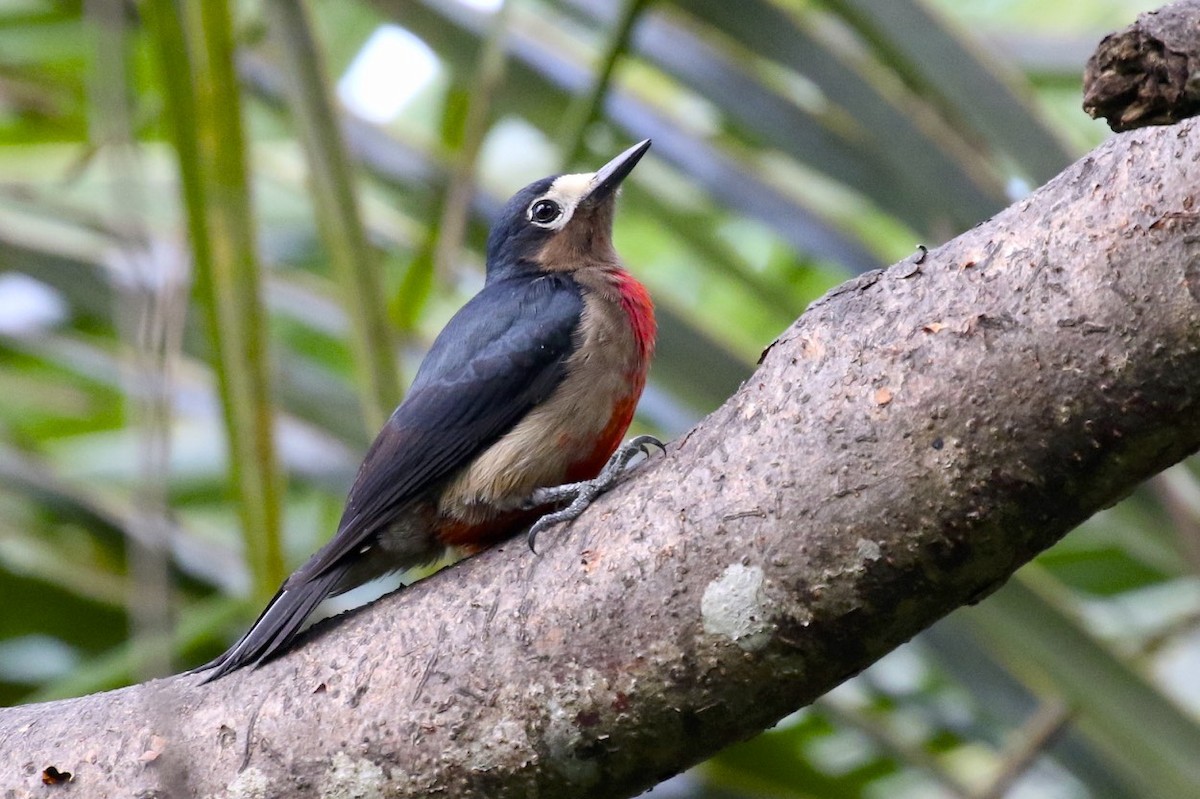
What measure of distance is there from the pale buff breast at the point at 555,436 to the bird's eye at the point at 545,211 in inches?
31.3

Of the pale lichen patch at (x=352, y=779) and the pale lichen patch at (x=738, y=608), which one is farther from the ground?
the pale lichen patch at (x=738, y=608)

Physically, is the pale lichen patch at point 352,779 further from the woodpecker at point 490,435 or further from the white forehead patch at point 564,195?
the white forehead patch at point 564,195

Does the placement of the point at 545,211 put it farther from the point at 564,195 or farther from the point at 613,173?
the point at 613,173

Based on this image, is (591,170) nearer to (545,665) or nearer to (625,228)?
(625,228)

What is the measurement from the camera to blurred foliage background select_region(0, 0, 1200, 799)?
2.74 meters

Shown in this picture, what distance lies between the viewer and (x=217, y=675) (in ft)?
8.43

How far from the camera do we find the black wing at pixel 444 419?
2.67 meters

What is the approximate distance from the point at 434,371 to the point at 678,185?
184 centimetres

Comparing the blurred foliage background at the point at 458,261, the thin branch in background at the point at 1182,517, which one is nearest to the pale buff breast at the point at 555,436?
the blurred foliage background at the point at 458,261

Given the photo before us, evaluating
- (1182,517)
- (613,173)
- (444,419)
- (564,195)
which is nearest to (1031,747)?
(1182,517)

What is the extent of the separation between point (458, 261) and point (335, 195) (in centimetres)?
149

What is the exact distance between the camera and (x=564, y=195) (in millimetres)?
3914

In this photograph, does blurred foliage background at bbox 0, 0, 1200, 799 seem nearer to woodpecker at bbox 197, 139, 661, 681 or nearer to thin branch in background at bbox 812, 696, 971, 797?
Answer: thin branch in background at bbox 812, 696, 971, 797

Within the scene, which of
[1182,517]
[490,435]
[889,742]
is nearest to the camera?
[490,435]
